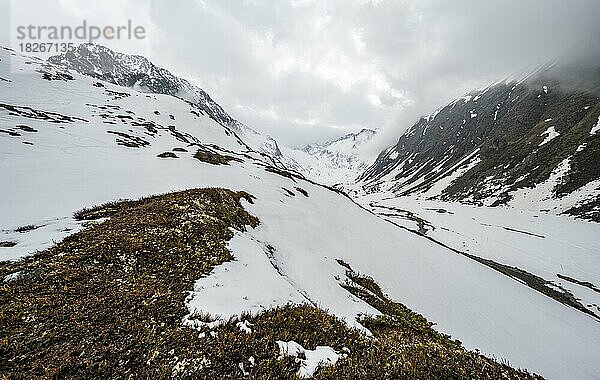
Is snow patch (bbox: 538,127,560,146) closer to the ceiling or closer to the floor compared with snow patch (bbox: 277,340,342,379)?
closer to the ceiling

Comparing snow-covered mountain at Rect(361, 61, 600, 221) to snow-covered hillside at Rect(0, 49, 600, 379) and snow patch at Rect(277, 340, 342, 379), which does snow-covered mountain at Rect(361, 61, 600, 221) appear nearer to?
snow-covered hillside at Rect(0, 49, 600, 379)

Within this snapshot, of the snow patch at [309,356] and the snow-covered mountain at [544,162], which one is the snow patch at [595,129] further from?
the snow patch at [309,356]

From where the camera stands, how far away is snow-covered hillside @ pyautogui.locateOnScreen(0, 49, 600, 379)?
1216cm

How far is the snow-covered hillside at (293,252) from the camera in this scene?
39.9 ft

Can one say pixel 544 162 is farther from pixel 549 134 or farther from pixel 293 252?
pixel 293 252

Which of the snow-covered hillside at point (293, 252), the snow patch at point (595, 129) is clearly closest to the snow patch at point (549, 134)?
the snow patch at point (595, 129)

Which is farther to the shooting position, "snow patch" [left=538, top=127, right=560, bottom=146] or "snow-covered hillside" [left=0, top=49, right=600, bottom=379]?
"snow patch" [left=538, top=127, right=560, bottom=146]

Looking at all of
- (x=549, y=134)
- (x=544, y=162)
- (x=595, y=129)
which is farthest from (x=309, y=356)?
(x=549, y=134)

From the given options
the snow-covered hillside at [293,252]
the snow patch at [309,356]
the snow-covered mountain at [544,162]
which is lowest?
the snow-covered hillside at [293,252]

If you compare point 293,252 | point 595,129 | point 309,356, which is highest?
point 595,129

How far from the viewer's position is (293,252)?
19.8 m

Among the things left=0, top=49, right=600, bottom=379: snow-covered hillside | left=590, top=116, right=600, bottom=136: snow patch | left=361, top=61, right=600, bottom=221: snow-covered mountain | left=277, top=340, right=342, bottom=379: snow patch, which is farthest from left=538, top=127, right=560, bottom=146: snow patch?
left=277, top=340, right=342, bottom=379: snow patch

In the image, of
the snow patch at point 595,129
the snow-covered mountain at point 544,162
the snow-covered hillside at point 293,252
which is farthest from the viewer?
the snow patch at point 595,129

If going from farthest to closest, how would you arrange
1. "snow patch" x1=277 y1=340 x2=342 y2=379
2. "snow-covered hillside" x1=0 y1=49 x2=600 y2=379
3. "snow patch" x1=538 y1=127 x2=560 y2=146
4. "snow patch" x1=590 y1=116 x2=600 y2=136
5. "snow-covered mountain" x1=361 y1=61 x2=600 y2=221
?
"snow patch" x1=538 y1=127 x2=560 y2=146 < "snow patch" x1=590 y1=116 x2=600 y2=136 < "snow-covered mountain" x1=361 y1=61 x2=600 y2=221 < "snow-covered hillside" x1=0 y1=49 x2=600 y2=379 < "snow patch" x1=277 y1=340 x2=342 y2=379
